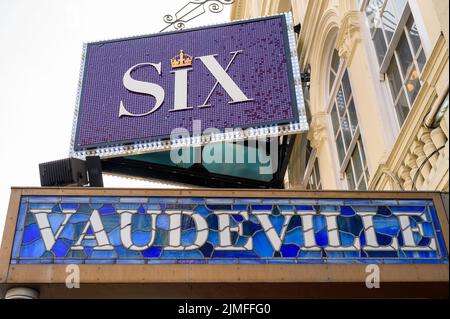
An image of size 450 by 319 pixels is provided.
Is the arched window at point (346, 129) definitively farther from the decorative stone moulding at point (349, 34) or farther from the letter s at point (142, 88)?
the letter s at point (142, 88)

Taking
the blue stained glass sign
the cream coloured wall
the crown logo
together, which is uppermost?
the crown logo

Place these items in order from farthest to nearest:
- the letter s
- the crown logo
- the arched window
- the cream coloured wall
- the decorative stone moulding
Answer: the crown logo
the letter s
the arched window
the decorative stone moulding
the cream coloured wall

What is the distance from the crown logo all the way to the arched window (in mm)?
2201

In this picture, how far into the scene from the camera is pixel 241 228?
5352 millimetres

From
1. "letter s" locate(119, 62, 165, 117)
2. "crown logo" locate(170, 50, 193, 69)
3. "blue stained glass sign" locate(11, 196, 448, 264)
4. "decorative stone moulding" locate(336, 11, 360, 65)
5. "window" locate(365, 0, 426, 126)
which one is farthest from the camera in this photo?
"crown logo" locate(170, 50, 193, 69)

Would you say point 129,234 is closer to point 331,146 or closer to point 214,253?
point 214,253

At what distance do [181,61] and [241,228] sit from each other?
19.0 ft

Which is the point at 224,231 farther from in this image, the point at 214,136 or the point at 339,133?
the point at 339,133

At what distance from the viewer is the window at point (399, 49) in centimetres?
746

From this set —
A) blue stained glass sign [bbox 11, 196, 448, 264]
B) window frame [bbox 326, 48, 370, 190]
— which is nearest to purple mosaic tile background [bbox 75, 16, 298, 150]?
window frame [bbox 326, 48, 370, 190]

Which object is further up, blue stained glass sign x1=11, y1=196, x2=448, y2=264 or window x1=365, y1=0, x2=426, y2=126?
window x1=365, y1=0, x2=426, y2=126

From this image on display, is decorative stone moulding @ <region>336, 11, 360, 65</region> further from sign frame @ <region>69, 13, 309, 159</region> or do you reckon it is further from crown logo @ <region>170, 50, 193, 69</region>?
crown logo @ <region>170, 50, 193, 69</region>

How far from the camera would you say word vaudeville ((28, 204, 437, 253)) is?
524 centimetres

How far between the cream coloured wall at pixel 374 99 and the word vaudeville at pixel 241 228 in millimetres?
852
